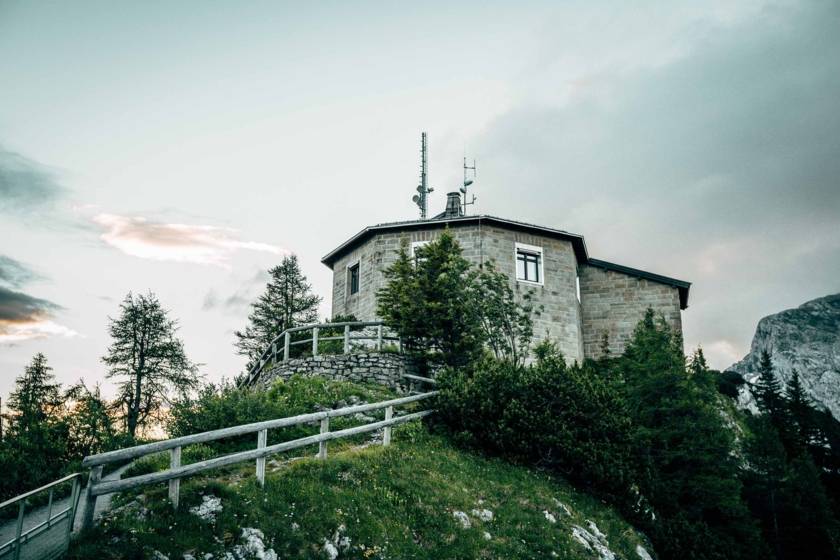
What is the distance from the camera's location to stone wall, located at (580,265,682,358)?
1246 inches

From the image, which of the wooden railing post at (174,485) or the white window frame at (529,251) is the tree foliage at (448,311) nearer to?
the white window frame at (529,251)

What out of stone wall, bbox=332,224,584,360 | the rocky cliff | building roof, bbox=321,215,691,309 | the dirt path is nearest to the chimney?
building roof, bbox=321,215,691,309

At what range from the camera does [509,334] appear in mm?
23469

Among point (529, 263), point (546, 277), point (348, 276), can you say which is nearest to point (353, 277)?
point (348, 276)

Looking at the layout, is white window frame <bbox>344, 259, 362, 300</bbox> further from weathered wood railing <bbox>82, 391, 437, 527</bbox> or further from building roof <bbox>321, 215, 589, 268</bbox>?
weathered wood railing <bbox>82, 391, 437, 527</bbox>

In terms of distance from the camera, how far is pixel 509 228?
95.5 ft

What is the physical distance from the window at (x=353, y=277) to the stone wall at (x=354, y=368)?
9.01 metres

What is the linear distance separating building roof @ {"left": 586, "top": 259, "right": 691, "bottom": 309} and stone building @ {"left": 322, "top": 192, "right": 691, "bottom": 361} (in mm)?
48

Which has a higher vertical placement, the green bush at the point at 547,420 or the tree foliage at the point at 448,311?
the tree foliage at the point at 448,311

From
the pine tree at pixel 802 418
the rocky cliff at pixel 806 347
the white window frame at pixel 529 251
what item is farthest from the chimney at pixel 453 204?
the rocky cliff at pixel 806 347

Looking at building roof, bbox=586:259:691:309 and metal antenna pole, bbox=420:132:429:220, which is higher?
metal antenna pole, bbox=420:132:429:220

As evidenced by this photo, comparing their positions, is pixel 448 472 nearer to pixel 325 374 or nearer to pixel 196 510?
pixel 196 510

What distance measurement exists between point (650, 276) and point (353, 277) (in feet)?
51.0

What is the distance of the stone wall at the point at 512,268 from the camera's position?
28.4m
